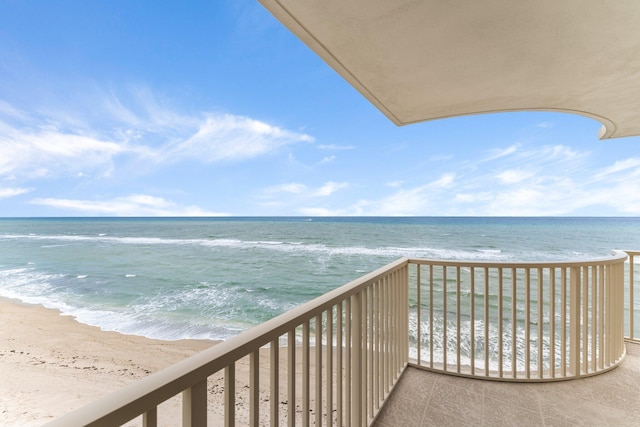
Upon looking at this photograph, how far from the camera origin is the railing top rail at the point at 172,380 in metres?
0.40

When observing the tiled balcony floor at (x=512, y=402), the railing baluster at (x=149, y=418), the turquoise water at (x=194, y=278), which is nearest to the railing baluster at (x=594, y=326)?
the tiled balcony floor at (x=512, y=402)

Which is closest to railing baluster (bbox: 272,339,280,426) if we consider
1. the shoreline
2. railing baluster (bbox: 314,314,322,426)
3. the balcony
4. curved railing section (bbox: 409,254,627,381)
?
the balcony

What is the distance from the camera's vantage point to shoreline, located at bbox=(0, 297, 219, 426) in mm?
2922

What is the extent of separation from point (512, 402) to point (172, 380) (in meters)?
2.20

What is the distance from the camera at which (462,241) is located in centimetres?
1684

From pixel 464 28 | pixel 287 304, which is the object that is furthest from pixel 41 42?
pixel 464 28

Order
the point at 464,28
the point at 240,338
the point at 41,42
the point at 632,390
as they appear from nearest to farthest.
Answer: the point at 240,338, the point at 464,28, the point at 632,390, the point at 41,42

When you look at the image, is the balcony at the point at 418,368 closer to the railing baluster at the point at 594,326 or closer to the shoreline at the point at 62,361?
the railing baluster at the point at 594,326

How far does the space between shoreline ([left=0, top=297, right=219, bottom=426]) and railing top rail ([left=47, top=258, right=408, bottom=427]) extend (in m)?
2.59

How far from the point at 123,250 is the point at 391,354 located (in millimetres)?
16506

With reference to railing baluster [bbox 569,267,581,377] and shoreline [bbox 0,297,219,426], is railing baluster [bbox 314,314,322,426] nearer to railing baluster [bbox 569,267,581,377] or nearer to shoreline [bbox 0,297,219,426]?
railing baluster [bbox 569,267,581,377]

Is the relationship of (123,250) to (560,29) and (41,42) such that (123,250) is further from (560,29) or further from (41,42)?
(560,29)

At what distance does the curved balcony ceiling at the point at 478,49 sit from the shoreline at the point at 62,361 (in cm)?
324

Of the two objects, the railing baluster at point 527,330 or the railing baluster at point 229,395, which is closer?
the railing baluster at point 229,395
